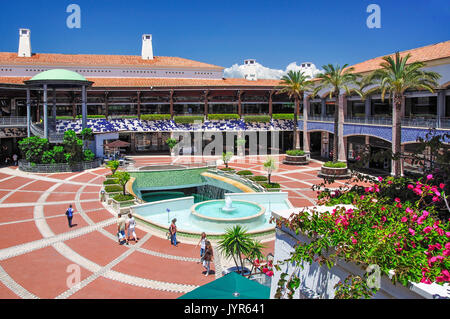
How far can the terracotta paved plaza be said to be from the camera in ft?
43.1

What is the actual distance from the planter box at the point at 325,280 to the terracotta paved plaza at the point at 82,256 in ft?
21.2

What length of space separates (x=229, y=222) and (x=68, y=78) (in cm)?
2887

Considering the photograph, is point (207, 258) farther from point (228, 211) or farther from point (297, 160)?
point (297, 160)

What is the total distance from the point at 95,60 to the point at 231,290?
57545mm

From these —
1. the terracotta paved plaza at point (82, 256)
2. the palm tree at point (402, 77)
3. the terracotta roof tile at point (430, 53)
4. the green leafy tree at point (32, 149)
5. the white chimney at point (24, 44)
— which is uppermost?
the white chimney at point (24, 44)

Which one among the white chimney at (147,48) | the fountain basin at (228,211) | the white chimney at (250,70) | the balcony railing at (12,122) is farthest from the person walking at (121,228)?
the white chimney at (250,70)

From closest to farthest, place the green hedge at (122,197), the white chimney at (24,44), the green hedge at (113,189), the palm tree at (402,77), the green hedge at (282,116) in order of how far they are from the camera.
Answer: the green hedge at (122,197) < the green hedge at (113,189) < the palm tree at (402,77) < the green hedge at (282,116) < the white chimney at (24,44)

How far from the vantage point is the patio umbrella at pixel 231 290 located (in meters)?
8.61

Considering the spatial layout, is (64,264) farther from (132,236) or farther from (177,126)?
(177,126)

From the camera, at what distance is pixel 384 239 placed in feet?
18.7

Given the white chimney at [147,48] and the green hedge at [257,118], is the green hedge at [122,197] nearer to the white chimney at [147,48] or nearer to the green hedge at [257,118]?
the green hedge at [257,118]

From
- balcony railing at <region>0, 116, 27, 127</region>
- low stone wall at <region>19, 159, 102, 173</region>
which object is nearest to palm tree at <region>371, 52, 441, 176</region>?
low stone wall at <region>19, 159, 102, 173</region>

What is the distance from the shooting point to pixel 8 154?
46594 mm
